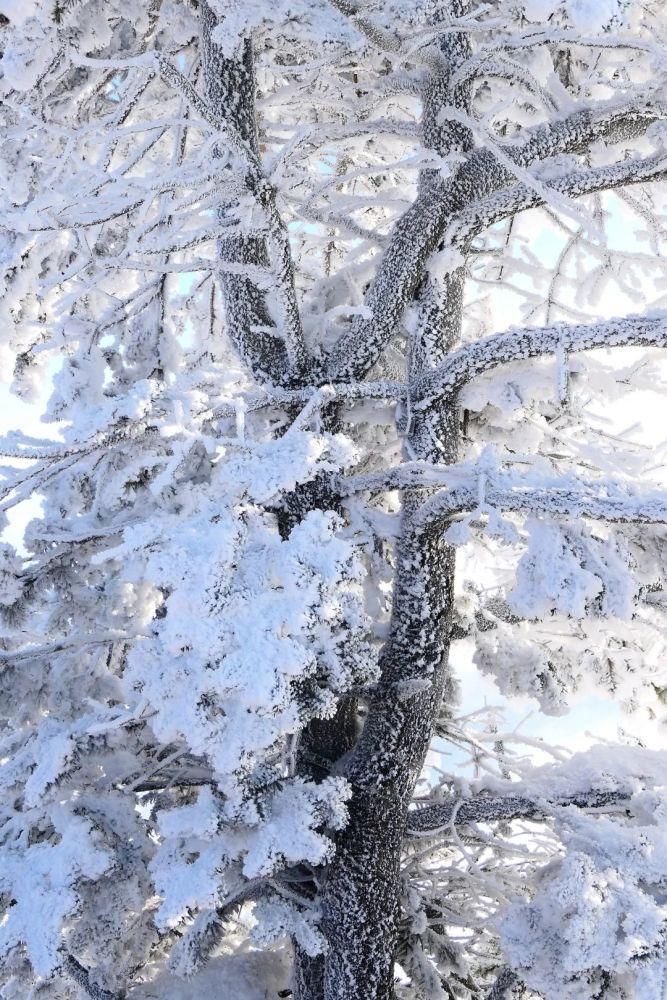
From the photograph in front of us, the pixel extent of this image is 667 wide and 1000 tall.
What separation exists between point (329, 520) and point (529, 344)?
5.99 feet

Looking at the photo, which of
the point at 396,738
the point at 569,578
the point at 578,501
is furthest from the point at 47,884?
the point at 578,501

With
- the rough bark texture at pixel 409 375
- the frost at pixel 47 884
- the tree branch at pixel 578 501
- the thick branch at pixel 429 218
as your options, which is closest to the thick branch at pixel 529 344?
the rough bark texture at pixel 409 375

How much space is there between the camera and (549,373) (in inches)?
207

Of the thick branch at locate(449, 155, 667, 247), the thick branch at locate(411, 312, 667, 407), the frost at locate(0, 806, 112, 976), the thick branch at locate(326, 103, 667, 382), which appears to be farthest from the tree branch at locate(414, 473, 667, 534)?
the frost at locate(0, 806, 112, 976)

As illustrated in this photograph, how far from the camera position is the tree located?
4145 mm

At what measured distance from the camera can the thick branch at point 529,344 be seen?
4629mm

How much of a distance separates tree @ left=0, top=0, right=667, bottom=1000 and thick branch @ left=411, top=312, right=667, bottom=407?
0.02 meters

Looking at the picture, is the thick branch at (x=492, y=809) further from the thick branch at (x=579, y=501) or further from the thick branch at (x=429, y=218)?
the thick branch at (x=429, y=218)

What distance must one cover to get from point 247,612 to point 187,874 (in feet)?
6.05

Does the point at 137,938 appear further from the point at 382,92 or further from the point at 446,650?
the point at 382,92

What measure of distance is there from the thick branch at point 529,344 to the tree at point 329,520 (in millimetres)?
24

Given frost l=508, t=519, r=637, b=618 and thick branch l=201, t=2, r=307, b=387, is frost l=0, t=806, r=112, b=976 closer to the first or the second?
frost l=508, t=519, r=637, b=618

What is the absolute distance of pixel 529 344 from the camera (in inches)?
195

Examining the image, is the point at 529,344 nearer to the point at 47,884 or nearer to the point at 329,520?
the point at 329,520
